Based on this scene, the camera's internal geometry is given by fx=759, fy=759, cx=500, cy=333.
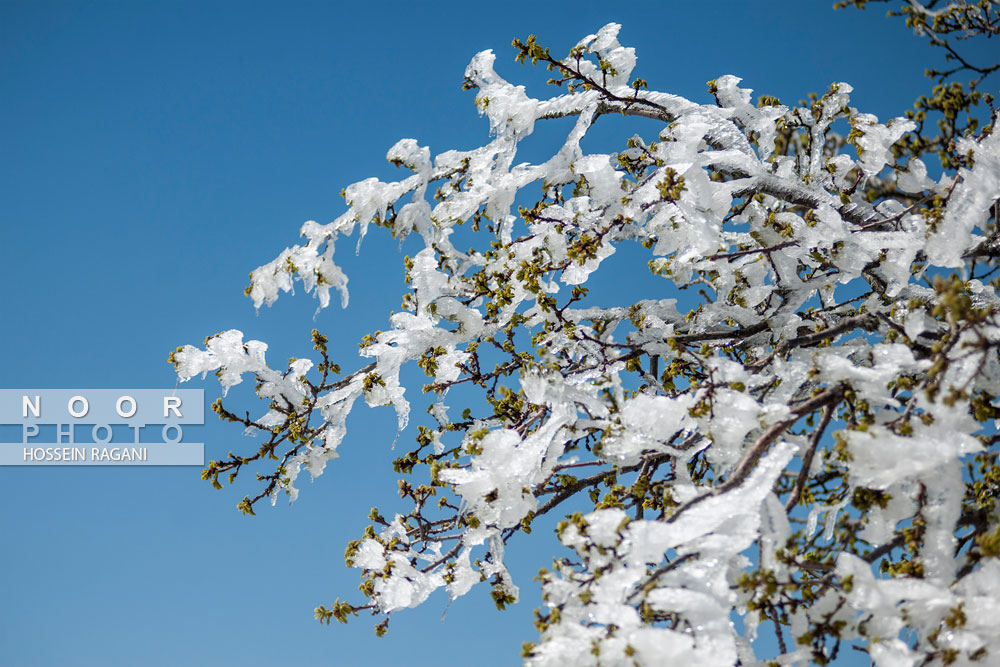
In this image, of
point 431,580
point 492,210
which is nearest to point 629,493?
point 431,580

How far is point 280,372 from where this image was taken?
3.21 metres

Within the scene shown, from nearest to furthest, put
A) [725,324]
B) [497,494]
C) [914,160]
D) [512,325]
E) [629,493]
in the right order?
[497,494], [629,493], [512,325], [914,160], [725,324]

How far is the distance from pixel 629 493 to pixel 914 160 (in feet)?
6.14

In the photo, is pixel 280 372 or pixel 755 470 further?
pixel 280 372

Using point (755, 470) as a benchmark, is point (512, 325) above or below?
above

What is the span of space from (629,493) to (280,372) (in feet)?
5.10

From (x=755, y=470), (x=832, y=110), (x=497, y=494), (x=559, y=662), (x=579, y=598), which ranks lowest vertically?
(x=559, y=662)

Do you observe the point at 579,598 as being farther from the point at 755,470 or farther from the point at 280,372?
the point at 280,372

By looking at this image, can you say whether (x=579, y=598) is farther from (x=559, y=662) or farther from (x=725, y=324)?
(x=725, y=324)

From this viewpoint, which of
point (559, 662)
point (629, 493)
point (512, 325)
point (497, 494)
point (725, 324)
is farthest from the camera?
point (725, 324)

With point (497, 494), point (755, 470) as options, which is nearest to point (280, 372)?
point (497, 494)

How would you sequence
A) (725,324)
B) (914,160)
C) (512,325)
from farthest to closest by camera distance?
(725,324) → (914,160) → (512,325)

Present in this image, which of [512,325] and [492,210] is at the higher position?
[492,210]

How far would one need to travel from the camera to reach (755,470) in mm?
1850
